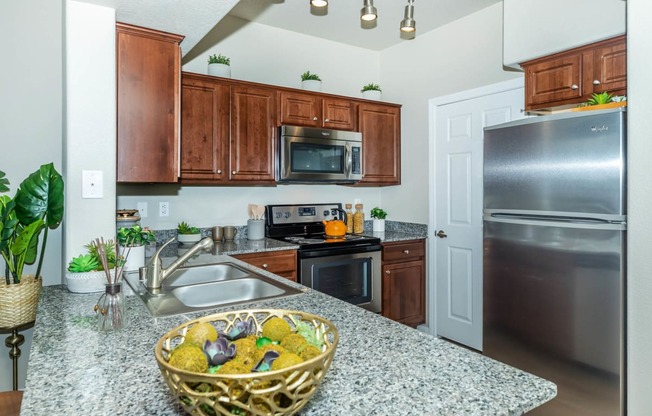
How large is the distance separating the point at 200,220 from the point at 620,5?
3.01 m

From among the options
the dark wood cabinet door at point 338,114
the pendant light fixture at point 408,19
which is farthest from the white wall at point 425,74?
the pendant light fixture at point 408,19

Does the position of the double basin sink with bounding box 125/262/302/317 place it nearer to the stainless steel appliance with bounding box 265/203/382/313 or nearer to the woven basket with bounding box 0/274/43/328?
the woven basket with bounding box 0/274/43/328

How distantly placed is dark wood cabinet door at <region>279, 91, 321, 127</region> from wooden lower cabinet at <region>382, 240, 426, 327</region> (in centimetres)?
120

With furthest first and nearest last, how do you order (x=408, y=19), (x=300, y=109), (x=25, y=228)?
(x=300, y=109), (x=408, y=19), (x=25, y=228)

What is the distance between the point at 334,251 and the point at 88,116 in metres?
1.85

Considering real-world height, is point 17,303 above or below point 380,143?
below

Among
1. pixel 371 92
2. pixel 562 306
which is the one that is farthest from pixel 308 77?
pixel 562 306

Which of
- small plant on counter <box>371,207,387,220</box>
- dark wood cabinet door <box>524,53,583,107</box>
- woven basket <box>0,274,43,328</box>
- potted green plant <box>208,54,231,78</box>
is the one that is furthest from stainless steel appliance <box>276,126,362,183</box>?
woven basket <box>0,274,43,328</box>

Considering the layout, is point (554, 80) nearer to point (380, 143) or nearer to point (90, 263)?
point (380, 143)

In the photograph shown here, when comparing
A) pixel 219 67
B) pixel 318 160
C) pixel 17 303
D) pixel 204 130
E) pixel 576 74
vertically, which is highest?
pixel 219 67

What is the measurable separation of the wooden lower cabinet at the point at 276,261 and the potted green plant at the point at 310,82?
1433 millimetres

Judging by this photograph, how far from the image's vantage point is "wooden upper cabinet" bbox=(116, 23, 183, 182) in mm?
2160

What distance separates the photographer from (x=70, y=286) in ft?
5.40

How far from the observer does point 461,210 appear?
11.0 feet
